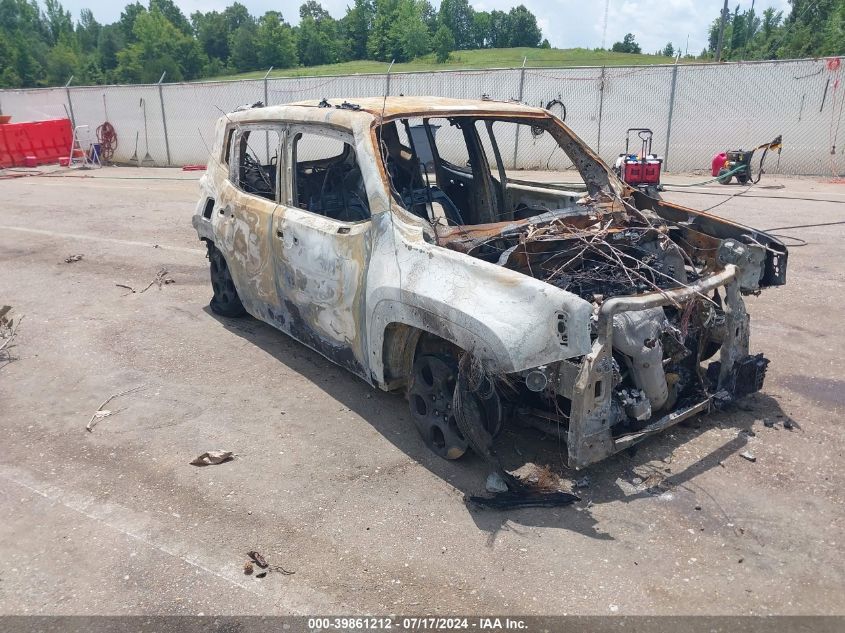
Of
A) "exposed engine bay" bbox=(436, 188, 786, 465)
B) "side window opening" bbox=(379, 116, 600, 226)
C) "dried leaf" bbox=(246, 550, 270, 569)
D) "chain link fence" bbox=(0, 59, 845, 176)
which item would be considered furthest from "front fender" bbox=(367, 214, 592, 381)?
"chain link fence" bbox=(0, 59, 845, 176)

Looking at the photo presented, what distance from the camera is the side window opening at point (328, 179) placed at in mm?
4809

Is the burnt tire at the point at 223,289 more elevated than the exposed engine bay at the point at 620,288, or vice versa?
the exposed engine bay at the point at 620,288

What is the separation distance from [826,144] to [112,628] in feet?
57.6

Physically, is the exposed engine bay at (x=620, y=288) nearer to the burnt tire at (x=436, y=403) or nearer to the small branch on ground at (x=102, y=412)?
the burnt tire at (x=436, y=403)

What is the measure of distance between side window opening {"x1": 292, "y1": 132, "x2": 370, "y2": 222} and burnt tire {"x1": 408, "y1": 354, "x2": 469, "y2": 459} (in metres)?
1.23

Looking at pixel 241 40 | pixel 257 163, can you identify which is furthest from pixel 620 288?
pixel 241 40

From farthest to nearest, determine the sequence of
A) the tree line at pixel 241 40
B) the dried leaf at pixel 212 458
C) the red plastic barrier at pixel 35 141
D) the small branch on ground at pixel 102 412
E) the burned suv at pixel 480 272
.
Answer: the tree line at pixel 241 40 → the red plastic barrier at pixel 35 141 → the small branch on ground at pixel 102 412 → the dried leaf at pixel 212 458 → the burned suv at pixel 480 272

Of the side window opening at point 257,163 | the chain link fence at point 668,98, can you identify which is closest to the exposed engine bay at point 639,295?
the side window opening at point 257,163

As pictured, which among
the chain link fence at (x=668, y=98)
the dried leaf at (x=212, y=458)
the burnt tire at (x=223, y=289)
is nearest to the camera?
the dried leaf at (x=212, y=458)

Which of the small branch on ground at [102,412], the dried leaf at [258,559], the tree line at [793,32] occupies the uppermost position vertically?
the tree line at [793,32]

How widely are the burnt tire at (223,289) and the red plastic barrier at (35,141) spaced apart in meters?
19.6

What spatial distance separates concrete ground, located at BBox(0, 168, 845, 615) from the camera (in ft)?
9.78

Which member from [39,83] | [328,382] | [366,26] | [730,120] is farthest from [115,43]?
[328,382]

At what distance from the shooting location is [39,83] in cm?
7825
